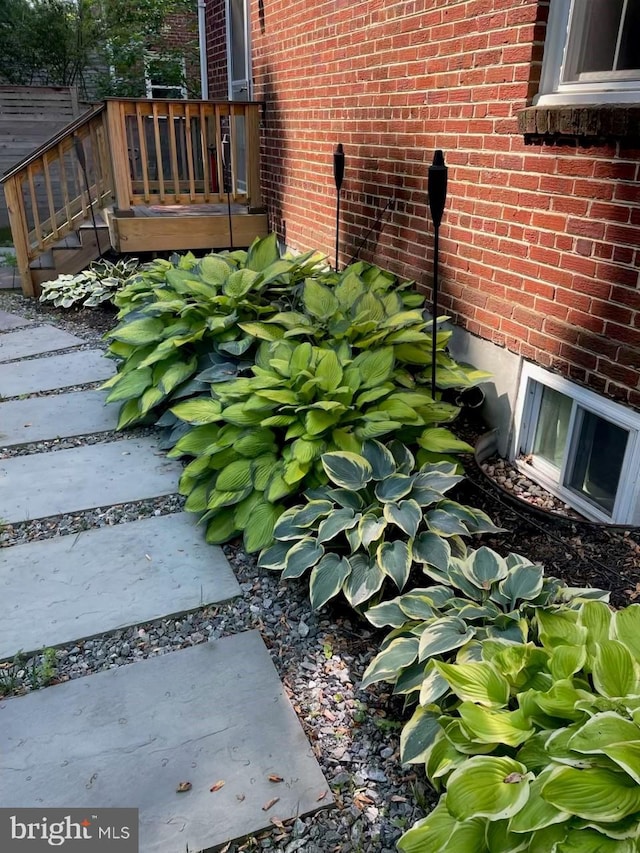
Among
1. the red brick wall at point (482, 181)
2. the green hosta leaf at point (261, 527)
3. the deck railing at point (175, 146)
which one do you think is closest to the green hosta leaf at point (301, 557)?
the green hosta leaf at point (261, 527)

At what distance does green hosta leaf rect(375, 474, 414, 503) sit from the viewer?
222cm

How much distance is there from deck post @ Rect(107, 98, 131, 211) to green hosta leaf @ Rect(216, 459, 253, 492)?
395 cm

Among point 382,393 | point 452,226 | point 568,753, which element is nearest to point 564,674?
point 568,753

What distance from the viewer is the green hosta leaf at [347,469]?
228 cm

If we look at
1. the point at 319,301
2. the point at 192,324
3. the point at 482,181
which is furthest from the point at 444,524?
the point at 192,324

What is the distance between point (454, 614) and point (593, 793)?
68 centimetres

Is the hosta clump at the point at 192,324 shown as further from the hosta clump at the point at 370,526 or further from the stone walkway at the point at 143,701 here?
the hosta clump at the point at 370,526

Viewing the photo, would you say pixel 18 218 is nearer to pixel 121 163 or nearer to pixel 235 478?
pixel 121 163

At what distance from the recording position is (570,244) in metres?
2.49

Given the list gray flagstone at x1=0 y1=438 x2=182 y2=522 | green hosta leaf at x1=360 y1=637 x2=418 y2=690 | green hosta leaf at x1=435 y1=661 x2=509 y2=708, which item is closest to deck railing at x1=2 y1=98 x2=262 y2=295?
gray flagstone at x1=0 y1=438 x2=182 y2=522

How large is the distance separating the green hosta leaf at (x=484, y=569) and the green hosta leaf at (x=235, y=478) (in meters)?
0.96

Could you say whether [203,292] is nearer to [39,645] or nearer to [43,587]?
[43,587]

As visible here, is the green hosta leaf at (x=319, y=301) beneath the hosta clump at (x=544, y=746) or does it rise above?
above

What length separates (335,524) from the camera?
7.09 ft
